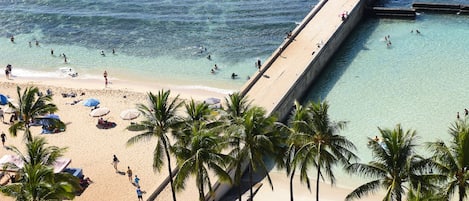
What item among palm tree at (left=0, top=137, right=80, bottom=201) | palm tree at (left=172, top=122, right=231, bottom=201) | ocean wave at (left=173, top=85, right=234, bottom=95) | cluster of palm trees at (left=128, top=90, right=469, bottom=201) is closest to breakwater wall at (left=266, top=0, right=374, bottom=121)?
ocean wave at (left=173, top=85, right=234, bottom=95)

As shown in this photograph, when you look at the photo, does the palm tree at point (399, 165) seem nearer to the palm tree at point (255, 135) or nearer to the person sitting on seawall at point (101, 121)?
the palm tree at point (255, 135)

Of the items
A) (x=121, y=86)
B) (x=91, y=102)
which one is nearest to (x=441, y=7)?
(x=121, y=86)

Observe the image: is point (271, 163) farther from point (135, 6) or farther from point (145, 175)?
point (135, 6)

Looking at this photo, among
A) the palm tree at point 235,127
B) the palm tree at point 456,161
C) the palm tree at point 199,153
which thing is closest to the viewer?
the palm tree at point 456,161

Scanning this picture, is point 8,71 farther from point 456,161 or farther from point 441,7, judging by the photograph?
point 456,161

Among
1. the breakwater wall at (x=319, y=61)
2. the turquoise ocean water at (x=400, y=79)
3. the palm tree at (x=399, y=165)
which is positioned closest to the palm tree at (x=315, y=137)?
the palm tree at (x=399, y=165)

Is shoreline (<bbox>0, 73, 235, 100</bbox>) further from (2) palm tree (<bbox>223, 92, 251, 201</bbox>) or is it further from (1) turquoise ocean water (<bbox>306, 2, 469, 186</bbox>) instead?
(2) palm tree (<bbox>223, 92, 251, 201</bbox>)
